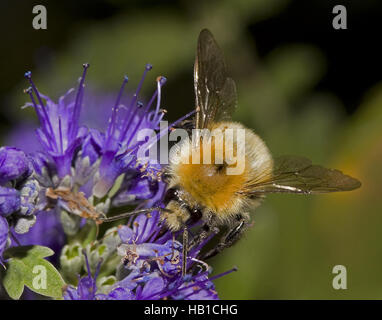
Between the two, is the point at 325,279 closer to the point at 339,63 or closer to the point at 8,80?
the point at 339,63

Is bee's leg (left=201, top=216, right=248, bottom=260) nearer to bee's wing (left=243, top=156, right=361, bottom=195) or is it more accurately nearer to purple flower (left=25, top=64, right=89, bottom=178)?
bee's wing (left=243, top=156, right=361, bottom=195)

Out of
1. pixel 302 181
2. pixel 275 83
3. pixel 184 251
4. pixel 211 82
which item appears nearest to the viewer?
pixel 184 251

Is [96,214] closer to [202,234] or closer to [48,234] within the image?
[48,234]

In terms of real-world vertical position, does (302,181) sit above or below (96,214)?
above

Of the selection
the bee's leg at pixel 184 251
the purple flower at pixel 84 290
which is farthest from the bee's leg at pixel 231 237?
the purple flower at pixel 84 290

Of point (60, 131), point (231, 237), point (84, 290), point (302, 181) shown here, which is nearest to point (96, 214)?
point (84, 290)

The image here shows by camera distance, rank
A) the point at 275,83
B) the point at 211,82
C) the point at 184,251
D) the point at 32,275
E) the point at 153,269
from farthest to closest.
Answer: the point at 275,83, the point at 211,82, the point at 153,269, the point at 184,251, the point at 32,275

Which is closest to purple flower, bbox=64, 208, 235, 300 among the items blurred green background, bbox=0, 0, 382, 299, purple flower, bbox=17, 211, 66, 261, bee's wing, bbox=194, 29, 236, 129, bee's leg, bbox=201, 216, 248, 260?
bee's leg, bbox=201, 216, 248, 260
